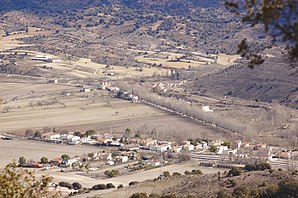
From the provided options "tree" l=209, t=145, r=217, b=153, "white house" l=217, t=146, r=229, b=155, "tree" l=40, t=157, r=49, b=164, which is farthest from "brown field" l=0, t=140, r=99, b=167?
"white house" l=217, t=146, r=229, b=155

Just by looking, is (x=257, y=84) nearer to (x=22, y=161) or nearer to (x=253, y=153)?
(x=253, y=153)

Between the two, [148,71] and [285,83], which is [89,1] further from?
[285,83]

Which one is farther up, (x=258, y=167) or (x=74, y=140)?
(x=258, y=167)

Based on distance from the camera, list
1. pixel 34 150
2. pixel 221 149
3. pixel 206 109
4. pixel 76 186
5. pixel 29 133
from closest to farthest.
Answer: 1. pixel 76 186
2. pixel 221 149
3. pixel 34 150
4. pixel 29 133
5. pixel 206 109

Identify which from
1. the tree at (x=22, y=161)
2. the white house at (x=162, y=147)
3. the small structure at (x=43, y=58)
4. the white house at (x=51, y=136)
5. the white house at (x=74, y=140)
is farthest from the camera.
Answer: the small structure at (x=43, y=58)

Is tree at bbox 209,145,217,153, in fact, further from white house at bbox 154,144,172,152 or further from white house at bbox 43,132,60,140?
white house at bbox 43,132,60,140

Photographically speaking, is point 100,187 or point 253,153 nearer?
point 100,187

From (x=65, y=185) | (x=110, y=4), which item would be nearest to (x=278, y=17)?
(x=65, y=185)

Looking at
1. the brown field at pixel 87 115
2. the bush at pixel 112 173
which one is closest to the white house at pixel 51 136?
the brown field at pixel 87 115

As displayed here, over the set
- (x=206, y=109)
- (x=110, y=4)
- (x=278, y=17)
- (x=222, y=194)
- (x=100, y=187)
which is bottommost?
(x=100, y=187)

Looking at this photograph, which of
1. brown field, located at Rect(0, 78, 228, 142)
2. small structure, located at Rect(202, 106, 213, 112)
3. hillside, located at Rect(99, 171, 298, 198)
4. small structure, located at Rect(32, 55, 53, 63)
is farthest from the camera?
small structure, located at Rect(32, 55, 53, 63)

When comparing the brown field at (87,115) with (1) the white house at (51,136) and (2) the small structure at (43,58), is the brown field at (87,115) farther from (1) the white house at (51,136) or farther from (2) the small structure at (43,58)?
(2) the small structure at (43,58)

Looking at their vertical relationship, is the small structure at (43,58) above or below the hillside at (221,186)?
above
